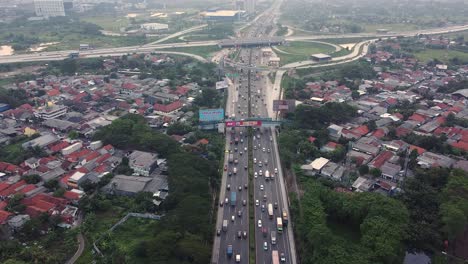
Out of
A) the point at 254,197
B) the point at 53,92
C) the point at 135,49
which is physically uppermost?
the point at 135,49

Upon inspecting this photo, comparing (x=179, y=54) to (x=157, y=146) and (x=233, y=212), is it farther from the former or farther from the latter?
(x=233, y=212)

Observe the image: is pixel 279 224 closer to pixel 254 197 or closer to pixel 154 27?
pixel 254 197

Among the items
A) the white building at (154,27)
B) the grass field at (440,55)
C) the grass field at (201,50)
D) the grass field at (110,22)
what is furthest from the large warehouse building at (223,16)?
the grass field at (440,55)

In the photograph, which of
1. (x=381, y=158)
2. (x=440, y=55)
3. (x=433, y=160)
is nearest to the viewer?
(x=433, y=160)

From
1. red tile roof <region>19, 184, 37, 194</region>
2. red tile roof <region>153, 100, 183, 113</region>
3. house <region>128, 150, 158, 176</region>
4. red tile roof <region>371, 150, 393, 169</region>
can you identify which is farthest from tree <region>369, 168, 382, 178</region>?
red tile roof <region>19, 184, 37, 194</region>

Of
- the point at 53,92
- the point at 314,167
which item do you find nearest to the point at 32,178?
the point at 53,92

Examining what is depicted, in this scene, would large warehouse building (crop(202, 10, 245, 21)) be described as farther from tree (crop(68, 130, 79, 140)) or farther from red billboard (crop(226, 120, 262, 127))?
tree (crop(68, 130, 79, 140))

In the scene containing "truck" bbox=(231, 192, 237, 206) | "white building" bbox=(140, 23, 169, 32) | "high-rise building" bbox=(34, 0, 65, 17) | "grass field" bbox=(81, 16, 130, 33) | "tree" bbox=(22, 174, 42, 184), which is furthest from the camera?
"high-rise building" bbox=(34, 0, 65, 17)

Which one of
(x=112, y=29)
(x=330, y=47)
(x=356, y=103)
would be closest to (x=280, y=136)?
(x=356, y=103)
